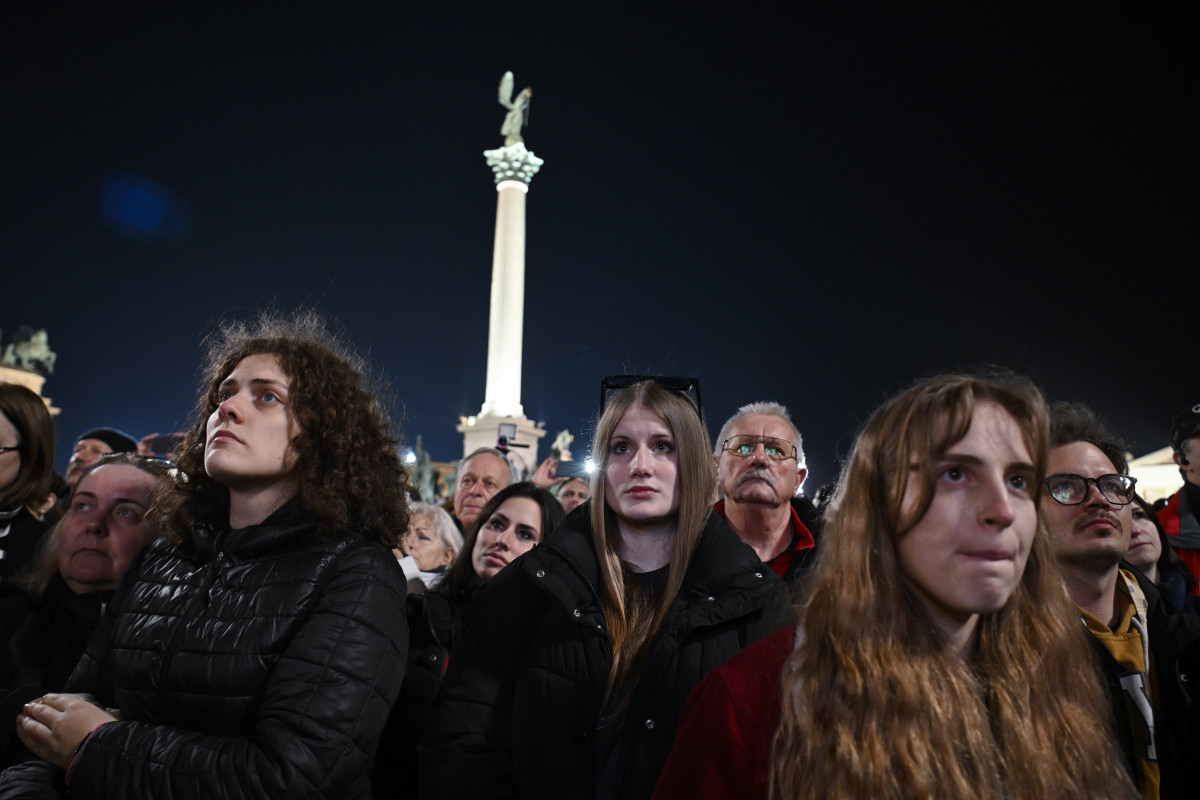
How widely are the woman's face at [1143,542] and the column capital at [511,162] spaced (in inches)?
1342

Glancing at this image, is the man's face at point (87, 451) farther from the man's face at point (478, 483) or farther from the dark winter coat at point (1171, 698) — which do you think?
the dark winter coat at point (1171, 698)

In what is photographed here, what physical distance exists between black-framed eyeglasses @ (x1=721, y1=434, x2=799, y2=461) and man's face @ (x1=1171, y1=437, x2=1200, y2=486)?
292cm

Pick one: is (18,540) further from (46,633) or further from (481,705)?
(481,705)

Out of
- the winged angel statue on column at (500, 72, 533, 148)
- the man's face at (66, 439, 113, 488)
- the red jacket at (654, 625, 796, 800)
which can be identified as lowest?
the red jacket at (654, 625, 796, 800)

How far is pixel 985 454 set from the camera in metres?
1.79

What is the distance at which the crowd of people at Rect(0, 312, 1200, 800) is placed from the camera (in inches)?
69.6

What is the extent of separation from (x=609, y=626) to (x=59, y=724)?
1.80 m

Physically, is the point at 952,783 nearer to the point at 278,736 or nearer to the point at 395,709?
the point at 278,736

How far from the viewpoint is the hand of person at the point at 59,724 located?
245cm

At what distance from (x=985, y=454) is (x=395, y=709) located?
2487mm

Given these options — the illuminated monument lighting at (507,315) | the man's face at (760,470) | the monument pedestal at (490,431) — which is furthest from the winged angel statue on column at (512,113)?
the man's face at (760,470)

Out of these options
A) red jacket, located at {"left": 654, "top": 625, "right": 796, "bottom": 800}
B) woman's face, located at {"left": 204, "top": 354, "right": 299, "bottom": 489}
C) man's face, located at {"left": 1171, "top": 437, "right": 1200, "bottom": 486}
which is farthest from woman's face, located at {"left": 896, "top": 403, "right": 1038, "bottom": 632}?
man's face, located at {"left": 1171, "top": 437, "right": 1200, "bottom": 486}

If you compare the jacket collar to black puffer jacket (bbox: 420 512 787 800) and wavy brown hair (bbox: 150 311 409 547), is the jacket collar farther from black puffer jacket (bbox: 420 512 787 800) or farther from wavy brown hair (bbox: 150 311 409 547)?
black puffer jacket (bbox: 420 512 787 800)

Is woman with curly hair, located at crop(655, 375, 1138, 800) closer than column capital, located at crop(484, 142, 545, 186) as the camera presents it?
Yes
